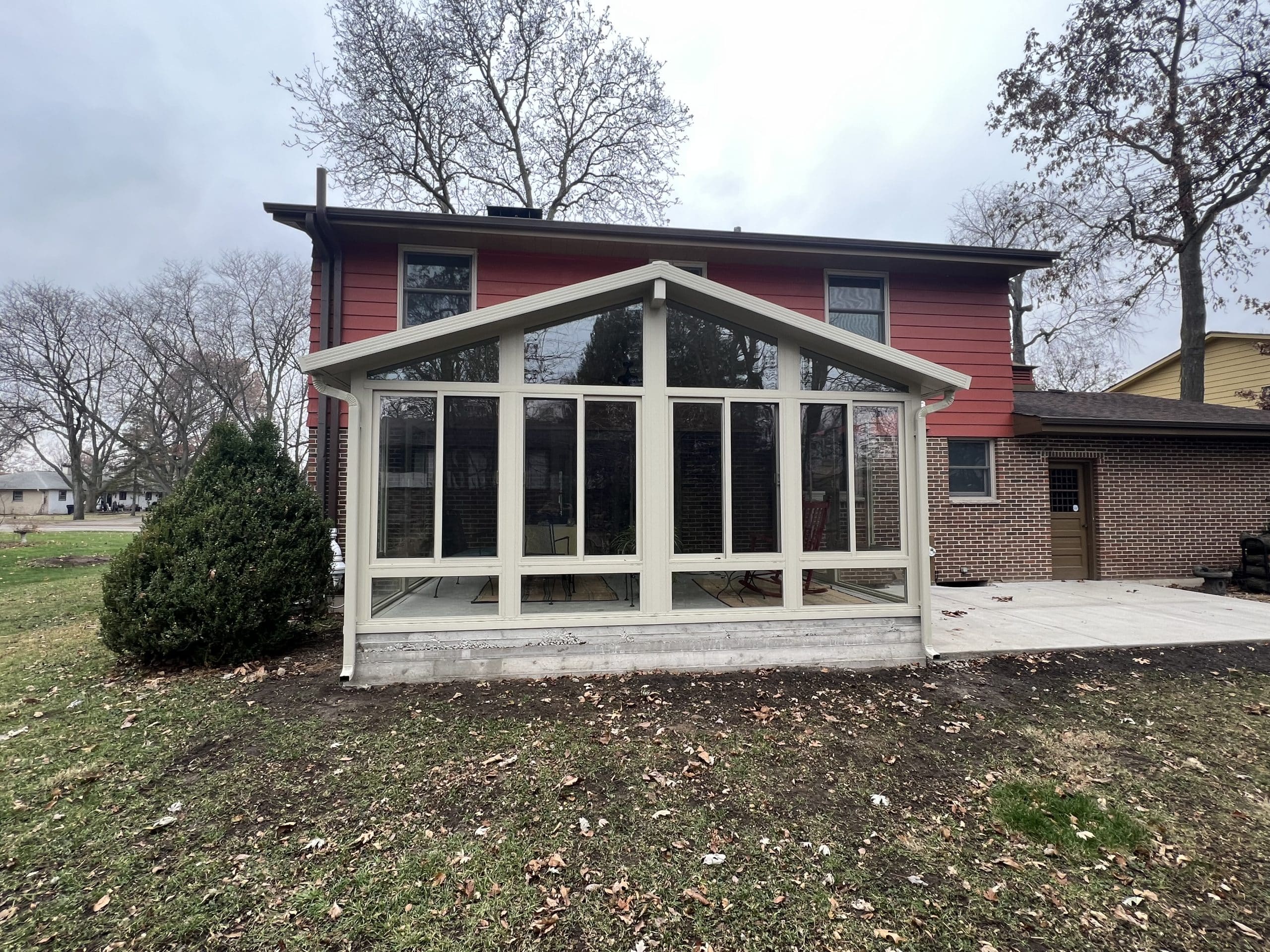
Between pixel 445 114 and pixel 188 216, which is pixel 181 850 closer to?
pixel 445 114

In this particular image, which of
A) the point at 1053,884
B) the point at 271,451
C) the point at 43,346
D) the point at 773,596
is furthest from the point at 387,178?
the point at 43,346

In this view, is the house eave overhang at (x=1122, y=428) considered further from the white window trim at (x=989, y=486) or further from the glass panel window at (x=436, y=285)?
the glass panel window at (x=436, y=285)

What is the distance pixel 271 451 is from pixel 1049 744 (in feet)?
24.1

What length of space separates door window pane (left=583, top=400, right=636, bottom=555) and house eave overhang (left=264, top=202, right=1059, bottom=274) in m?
3.85

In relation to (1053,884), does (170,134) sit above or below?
above

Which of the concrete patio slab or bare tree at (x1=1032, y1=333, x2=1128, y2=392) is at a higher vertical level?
bare tree at (x1=1032, y1=333, x2=1128, y2=392)

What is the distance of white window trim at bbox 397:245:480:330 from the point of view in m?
7.78

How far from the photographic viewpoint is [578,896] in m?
2.33

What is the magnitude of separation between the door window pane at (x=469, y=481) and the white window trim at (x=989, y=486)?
7.49 metres

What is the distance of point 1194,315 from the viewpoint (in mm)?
13320

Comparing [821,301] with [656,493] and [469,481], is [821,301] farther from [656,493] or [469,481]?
[469,481]

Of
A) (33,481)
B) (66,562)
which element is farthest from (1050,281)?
(33,481)

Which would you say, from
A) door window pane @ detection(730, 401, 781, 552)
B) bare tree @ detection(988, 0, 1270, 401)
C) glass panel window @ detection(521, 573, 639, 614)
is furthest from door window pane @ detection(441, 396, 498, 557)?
bare tree @ detection(988, 0, 1270, 401)

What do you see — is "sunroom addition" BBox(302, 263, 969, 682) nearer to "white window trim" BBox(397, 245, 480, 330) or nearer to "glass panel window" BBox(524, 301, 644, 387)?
"glass panel window" BBox(524, 301, 644, 387)
